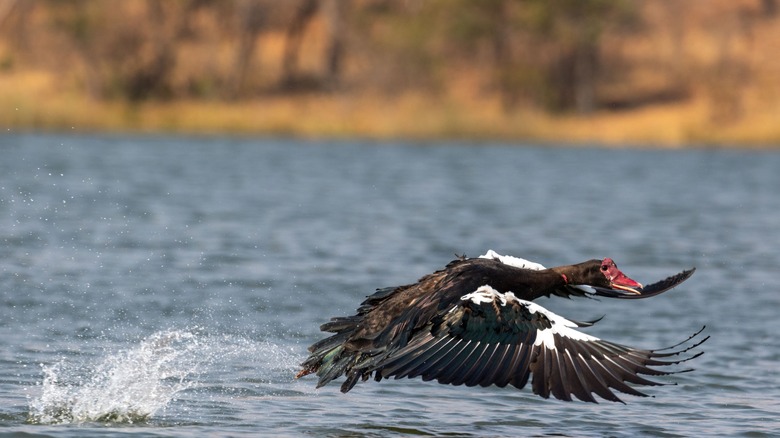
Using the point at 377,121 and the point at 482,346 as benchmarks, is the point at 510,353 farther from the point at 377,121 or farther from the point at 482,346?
the point at 377,121

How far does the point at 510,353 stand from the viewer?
26.7 feet

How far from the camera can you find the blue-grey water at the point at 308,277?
9234 mm

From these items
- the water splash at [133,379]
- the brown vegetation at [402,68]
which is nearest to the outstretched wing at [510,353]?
the water splash at [133,379]

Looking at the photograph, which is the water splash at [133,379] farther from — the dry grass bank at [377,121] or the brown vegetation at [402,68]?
the brown vegetation at [402,68]

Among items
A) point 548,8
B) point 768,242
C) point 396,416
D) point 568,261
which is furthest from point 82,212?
point 548,8

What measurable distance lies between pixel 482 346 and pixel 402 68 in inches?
1566

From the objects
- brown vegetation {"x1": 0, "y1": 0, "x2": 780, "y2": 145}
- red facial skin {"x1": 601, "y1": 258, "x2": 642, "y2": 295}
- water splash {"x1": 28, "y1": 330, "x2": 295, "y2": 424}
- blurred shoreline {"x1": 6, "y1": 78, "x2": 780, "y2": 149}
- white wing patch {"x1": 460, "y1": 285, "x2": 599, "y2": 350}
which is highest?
brown vegetation {"x1": 0, "y1": 0, "x2": 780, "y2": 145}

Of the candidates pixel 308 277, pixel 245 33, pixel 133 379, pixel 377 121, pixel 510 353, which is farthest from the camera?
pixel 245 33

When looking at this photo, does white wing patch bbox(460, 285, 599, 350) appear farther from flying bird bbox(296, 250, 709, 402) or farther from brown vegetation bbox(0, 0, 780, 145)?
brown vegetation bbox(0, 0, 780, 145)

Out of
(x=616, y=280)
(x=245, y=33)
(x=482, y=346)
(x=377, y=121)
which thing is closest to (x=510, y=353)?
(x=482, y=346)

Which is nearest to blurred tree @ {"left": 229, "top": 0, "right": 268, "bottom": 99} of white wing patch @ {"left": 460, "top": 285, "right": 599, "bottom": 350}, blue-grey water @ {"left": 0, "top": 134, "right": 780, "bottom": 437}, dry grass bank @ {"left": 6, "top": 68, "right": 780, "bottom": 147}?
dry grass bank @ {"left": 6, "top": 68, "right": 780, "bottom": 147}

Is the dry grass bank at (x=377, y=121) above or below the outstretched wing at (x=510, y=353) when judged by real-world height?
above

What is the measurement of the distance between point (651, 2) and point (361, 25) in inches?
506

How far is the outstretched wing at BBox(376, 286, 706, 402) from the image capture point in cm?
798
